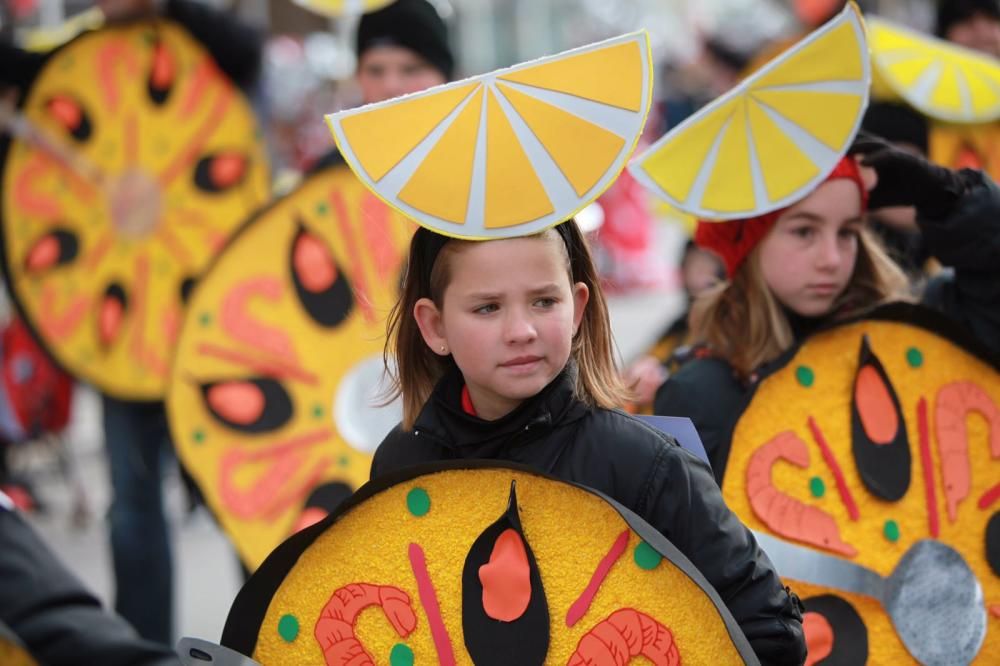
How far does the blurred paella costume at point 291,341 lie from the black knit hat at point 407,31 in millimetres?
426

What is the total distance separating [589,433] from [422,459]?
0.92 feet

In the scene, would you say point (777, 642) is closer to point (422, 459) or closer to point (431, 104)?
point (422, 459)

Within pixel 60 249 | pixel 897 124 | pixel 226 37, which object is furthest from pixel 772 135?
pixel 60 249

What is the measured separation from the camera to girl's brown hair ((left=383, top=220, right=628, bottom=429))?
2.24m

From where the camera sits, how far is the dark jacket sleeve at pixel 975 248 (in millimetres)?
2787

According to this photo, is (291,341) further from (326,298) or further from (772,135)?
(772,135)

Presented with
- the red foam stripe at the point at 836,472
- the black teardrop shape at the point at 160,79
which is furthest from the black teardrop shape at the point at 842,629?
the black teardrop shape at the point at 160,79

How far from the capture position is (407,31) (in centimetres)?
416

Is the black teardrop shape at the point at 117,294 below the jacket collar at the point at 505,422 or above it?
below

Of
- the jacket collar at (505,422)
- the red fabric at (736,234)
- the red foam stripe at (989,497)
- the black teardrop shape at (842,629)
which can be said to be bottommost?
the black teardrop shape at (842,629)

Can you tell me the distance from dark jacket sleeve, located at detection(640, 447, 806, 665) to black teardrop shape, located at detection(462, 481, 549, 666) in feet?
0.61

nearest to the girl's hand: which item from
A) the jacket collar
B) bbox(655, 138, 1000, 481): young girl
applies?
bbox(655, 138, 1000, 481): young girl

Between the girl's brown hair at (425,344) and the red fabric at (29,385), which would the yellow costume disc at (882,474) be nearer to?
the girl's brown hair at (425,344)

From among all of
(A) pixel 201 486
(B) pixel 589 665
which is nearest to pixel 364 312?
(A) pixel 201 486
